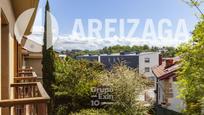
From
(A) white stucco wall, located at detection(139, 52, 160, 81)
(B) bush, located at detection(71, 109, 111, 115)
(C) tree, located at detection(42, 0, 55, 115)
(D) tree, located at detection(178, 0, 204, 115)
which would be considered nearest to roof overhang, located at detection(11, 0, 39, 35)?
(D) tree, located at detection(178, 0, 204, 115)

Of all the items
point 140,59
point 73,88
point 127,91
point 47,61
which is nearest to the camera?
point 127,91

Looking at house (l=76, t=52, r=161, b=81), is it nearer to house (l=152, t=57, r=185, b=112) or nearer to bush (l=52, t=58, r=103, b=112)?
house (l=152, t=57, r=185, b=112)

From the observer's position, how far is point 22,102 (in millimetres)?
2508

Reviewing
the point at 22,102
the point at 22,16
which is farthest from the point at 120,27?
the point at 22,102

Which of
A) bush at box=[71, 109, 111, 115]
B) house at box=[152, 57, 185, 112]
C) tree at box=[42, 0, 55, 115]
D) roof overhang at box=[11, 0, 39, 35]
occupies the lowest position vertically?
bush at box=[71, 109, 111, 115]

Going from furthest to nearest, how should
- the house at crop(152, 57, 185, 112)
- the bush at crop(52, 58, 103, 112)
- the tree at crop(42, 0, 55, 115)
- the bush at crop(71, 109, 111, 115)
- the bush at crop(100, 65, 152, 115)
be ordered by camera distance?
the house at crop(152, 57, 185, 112)
the tree at crop(42, 0, 55, 115)
the bush at crop(52, 58, 103, 112)
the bush at crop(100, 65, 152, 115)
the bush at crop(71, 109, 111, 115)


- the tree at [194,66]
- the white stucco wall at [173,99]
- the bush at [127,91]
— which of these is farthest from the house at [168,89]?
the tree at [194,66]

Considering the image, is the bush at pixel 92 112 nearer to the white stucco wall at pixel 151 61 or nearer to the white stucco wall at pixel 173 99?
the white stucco wall at pixel 173 99

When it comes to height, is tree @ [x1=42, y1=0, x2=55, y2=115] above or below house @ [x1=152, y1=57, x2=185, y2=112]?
above

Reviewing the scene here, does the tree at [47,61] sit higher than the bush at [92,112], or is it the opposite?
the tree at [47,61]

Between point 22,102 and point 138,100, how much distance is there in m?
16.0

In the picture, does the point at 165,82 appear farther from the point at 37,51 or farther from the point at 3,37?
the point at 3,37

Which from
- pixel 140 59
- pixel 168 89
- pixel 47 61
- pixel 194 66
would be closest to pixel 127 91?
pixel 168 89

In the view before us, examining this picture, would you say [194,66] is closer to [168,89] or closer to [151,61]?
[168,89]
